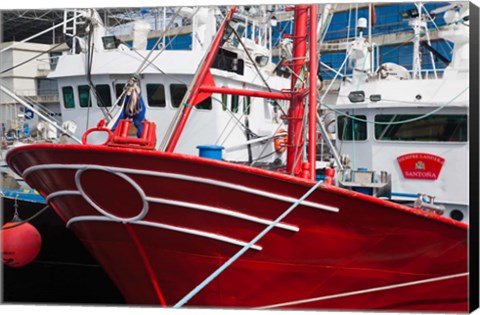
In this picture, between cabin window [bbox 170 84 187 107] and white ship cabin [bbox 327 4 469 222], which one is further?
cabin window [bbox 170 84 187 107]

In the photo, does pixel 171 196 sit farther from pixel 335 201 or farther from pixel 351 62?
pixel 351 62

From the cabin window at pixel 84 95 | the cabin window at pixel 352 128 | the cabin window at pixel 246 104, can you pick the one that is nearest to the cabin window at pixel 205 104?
the cabin window at pixel 246 104

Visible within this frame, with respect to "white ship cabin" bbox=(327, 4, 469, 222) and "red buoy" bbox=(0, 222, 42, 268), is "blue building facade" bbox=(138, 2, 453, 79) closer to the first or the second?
"white ship cabin" bbox=(327, 4, 469, 222)

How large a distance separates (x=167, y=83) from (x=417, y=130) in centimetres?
323

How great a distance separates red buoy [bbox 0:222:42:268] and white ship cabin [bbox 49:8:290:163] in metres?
2.03

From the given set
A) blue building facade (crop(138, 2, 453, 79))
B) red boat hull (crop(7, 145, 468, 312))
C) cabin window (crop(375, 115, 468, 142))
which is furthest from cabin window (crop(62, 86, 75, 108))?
cabin window (crop(375, 115, 468, 142))

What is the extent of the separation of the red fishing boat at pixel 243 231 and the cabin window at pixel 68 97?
280 cm

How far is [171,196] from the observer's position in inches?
193

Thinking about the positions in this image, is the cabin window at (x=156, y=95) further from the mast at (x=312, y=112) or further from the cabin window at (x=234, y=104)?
the mast at (x=312, y=112)

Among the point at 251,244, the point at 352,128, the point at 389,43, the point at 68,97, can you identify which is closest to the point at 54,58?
the point at 68,97

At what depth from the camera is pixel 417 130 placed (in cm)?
631

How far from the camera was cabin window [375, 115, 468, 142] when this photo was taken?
19.9 ft

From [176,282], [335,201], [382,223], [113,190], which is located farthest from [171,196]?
[382,223]

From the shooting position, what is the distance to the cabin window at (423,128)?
605 centimetres
